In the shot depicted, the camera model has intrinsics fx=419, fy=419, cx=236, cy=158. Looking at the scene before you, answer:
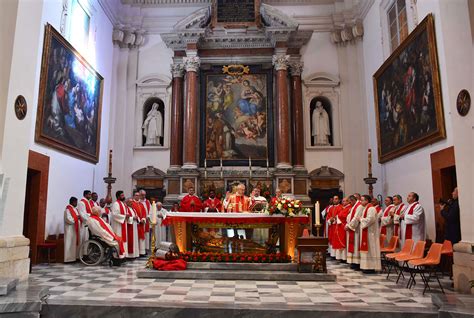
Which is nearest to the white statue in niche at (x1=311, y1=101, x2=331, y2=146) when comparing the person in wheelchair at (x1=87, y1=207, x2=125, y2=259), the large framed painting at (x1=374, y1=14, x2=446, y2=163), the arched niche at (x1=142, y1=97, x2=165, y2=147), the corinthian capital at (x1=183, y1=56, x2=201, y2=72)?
the large framed painting at (x1=374, y1=14, x2=446, y2=163)

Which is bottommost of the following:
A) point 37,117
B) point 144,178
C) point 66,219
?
point 66,219

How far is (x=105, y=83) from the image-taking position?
1426 centimetres

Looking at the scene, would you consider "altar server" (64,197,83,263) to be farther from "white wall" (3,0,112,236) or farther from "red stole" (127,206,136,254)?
"red stole" (127,206,136,254)

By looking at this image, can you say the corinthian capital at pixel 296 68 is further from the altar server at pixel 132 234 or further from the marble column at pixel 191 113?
the altar server at pixel 132 234

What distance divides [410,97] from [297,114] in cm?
461

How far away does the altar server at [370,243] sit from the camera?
27.5ft

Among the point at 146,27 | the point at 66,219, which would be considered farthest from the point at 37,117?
the point at 146,27

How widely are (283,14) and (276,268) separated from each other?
9.56 meters

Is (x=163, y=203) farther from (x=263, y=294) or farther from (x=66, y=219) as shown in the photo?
(x=263, y=294)

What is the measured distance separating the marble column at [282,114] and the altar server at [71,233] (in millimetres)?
6463

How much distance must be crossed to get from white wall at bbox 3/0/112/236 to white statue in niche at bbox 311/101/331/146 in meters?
7.20

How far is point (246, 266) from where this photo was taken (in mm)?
7934

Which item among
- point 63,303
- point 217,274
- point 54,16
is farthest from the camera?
point 54,16

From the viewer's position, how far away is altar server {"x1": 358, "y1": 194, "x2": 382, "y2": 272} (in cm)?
839
